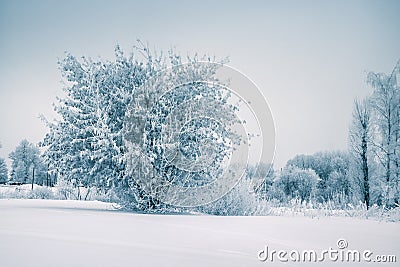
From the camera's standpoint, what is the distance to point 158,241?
4031 mm

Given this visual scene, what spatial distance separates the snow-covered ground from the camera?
10.6ft

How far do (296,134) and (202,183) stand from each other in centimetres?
806

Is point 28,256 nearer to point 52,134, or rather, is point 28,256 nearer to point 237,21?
point 52,134

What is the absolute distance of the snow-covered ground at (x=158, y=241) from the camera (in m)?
3.23

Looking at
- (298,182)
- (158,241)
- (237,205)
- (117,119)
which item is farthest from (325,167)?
(158,241)

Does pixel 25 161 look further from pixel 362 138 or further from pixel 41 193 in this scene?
pixel 362 138

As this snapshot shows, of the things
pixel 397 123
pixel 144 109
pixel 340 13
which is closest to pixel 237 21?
pixel 340 13

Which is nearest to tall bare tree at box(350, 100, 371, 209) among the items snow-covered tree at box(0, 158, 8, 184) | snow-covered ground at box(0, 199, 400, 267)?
snow-covered ground at box(0, 199, 400, 267)

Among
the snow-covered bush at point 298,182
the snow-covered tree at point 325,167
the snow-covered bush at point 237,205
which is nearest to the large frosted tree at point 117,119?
the snow-covered bush at point 237,205

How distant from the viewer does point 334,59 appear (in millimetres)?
13117

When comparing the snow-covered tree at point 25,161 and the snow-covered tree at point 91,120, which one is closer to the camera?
the snow-covered tree at point 91,120

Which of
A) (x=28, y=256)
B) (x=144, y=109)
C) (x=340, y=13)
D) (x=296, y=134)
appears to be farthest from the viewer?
(x=296, y=134)

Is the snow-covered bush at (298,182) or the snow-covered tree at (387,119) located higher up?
the snow-covered tree at (387,119)

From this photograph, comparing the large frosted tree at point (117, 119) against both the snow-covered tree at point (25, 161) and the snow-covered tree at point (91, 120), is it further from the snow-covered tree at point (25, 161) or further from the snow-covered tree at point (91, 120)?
the snow-covered tree at point (25, 161)
